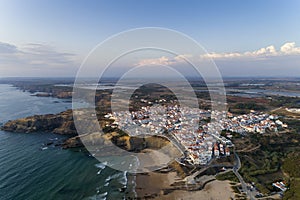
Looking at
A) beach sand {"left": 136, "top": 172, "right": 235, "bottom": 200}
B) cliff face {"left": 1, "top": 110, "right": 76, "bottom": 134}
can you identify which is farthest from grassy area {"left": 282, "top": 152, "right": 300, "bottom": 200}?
cliff face {"left": 1, "top": 110, "right": 76, "bottom": 134}

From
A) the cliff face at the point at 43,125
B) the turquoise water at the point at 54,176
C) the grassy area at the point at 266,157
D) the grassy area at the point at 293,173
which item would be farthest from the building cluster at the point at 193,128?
the turquoise water at the point at 54,176

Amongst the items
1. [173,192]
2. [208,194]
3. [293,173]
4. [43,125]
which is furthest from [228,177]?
[43,125]

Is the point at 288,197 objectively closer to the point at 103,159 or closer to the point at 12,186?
the point at 103,159

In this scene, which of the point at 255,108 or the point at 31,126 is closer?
the point at 31,126

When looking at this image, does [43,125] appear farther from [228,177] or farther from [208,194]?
[228,177]

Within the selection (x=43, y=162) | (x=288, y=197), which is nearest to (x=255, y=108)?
(x=288, y=197)

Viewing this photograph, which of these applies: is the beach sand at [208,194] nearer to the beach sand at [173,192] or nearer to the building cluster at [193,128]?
the beach sand at [173,192]
